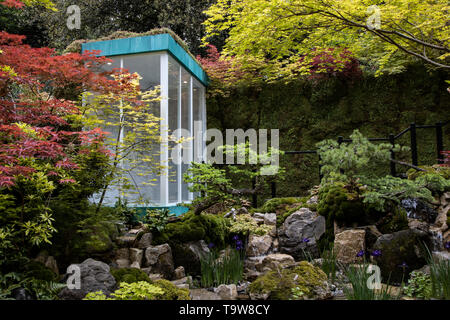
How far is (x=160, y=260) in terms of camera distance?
4.29 m

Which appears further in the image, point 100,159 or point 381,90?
point 381,90

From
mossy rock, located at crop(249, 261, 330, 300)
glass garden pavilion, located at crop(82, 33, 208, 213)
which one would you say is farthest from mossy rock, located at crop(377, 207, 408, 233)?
glass garden pavilion, located at crop(82, 33, 208, 213)

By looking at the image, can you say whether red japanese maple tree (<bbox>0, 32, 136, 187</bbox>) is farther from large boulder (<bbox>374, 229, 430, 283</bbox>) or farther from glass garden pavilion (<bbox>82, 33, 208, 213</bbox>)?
large boulder (<bbox>374, 229, 430, 283</bbox>)

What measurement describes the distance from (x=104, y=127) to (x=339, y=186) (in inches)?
158

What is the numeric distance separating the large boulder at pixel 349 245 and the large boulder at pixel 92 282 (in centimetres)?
281

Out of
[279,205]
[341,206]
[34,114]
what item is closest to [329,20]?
[341,206]

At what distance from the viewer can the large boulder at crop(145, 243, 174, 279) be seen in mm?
4246

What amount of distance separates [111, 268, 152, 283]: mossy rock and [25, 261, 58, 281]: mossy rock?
0.57 meters

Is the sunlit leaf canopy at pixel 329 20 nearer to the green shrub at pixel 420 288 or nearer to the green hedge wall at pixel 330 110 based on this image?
the green shrub at pixel 420 288

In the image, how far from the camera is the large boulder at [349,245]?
172 inches

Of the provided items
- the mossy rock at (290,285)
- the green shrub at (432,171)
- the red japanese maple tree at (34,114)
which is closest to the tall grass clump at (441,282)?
the mossy rock at (290,285)
